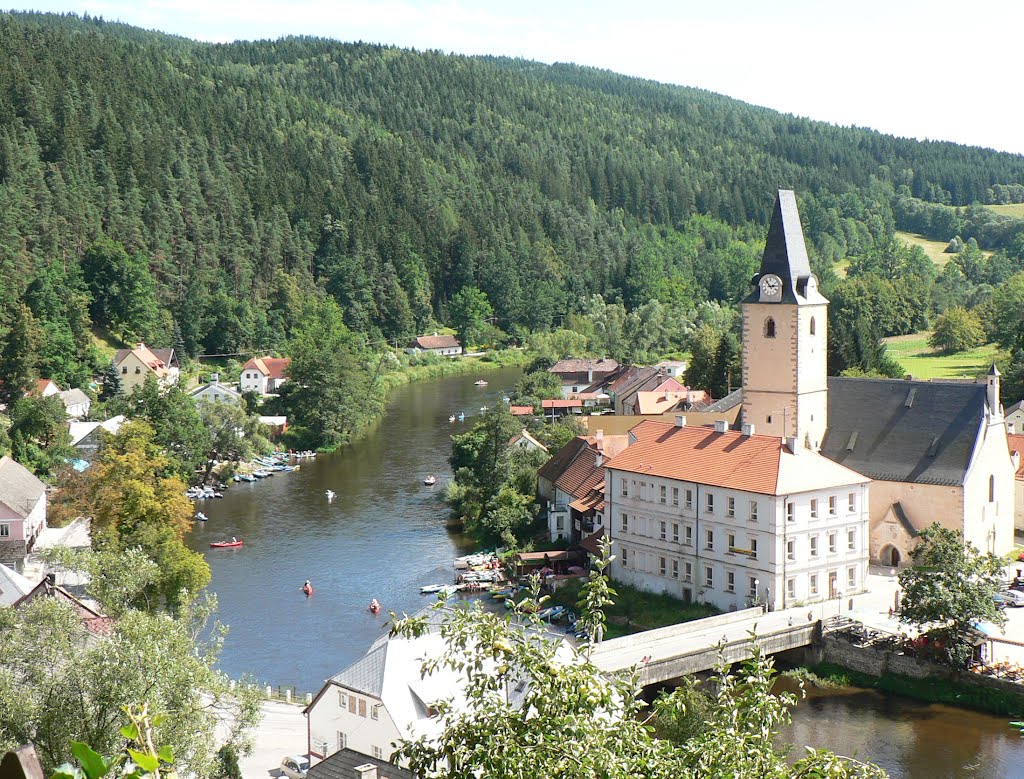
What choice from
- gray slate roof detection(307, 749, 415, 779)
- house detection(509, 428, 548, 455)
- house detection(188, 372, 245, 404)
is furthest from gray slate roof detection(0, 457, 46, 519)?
house detection(188, 372, 245, 404)

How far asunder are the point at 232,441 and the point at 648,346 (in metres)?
54.8

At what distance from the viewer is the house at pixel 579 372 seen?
3511 inches

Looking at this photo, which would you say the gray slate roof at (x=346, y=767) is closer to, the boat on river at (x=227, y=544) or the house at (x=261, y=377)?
the boat on river at (x=227, y=544)

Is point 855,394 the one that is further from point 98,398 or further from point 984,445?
point 98,398

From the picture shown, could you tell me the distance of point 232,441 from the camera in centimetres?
6550

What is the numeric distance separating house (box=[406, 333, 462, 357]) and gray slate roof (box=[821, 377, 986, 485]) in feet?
237

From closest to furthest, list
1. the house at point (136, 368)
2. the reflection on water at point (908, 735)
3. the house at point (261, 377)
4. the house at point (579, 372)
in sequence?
the reflection on water at point (908, 735) → the house at point (136, 368) → the house at point (261, 377) → the house at point (579, 372)

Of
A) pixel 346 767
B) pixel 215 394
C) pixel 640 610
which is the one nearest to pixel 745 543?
pixel 640 610

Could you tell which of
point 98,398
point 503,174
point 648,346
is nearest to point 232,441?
point 98,398

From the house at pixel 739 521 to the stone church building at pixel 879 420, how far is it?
3096 mm

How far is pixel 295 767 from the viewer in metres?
29.7

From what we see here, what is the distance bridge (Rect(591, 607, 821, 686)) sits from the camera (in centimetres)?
3528

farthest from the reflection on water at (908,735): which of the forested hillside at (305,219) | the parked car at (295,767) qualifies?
the forested hillside at (305,219)

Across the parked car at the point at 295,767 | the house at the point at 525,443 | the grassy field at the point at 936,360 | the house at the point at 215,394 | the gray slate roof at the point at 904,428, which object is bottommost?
the parked car at the point at 295,767
